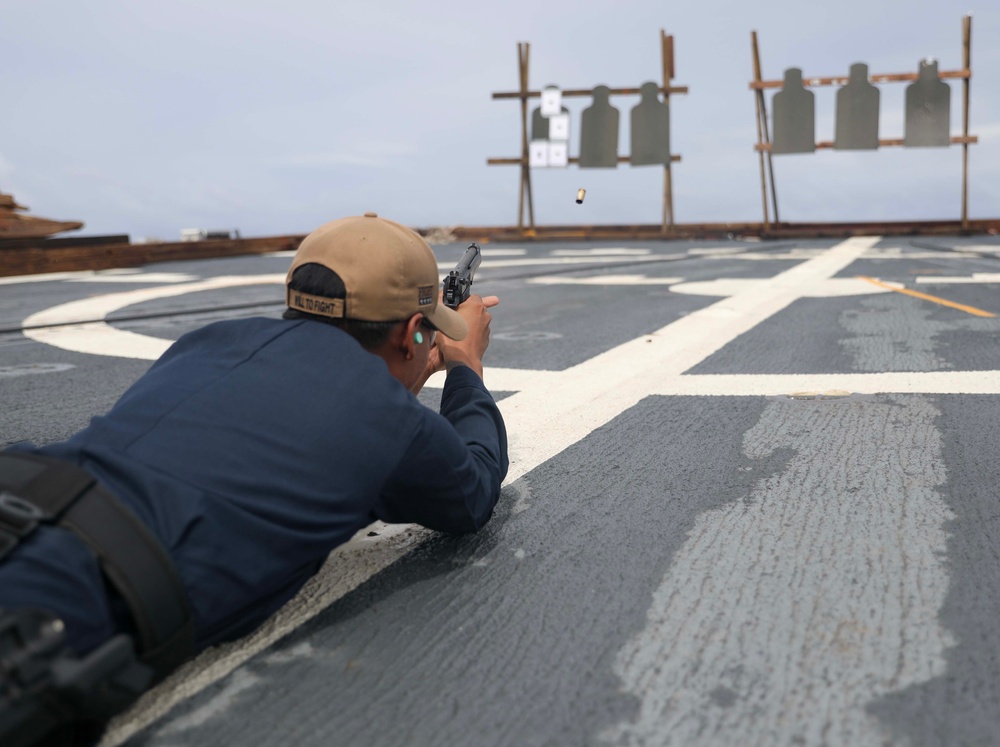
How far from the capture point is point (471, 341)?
2.24 m

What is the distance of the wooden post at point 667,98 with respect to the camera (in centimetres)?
1927

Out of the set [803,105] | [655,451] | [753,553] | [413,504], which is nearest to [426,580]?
[413,504]

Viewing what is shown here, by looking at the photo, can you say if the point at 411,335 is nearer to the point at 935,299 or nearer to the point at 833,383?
the point at 833,383

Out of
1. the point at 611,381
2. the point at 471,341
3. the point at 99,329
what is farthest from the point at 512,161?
the point at 471,341

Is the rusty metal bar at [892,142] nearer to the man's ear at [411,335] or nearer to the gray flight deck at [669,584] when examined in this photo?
the gray flight deck at [669,584]

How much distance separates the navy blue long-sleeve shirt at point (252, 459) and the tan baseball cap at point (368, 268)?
0.19 ft

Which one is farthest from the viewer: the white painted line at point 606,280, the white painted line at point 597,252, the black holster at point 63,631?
the white painted line at point 597,252

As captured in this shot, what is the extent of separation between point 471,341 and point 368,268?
60cm

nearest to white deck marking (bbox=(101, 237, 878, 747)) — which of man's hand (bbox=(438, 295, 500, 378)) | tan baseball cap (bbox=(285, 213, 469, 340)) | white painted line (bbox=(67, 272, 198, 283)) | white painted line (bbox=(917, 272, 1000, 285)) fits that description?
man's hand (bbox=(438, 295, 500, 378))

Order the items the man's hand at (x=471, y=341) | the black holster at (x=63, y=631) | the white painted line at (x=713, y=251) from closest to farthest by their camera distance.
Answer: the black holster at (x=63, y=631)
the man's hand at (x=471, y=341)
the white painted line at (x=713, y=251)

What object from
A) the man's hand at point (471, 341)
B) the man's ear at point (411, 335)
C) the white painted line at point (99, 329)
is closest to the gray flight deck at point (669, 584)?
the man's ear at point (411, 335)

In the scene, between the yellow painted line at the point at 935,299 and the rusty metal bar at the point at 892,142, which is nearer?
the yellow painted line at the point at 935,299

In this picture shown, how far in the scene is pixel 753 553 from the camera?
192 cm

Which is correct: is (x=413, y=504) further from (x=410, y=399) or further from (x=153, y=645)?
(x=153, y=645)
